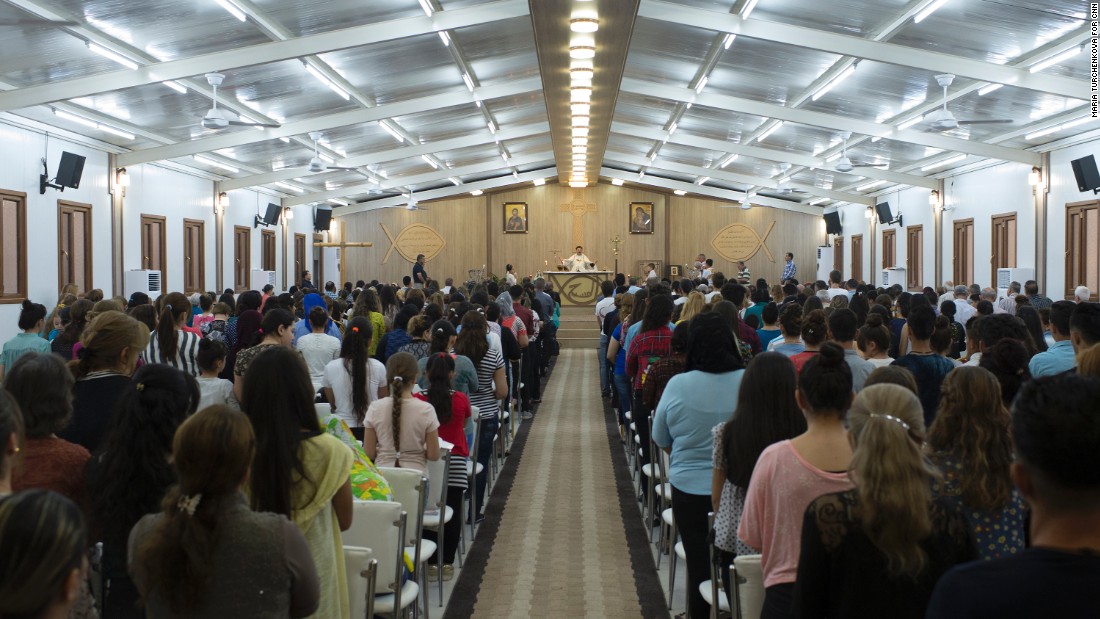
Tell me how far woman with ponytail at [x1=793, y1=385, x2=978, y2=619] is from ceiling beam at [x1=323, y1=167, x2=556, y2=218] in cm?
2531

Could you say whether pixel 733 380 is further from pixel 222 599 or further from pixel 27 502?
pixel 27 502

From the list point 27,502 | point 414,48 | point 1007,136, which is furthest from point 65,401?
point 1007,136

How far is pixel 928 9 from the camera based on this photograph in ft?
31.1

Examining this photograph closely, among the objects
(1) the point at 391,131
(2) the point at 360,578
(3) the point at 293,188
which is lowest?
(2) the point at 360,578

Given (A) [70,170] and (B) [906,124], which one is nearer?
(A) [70,170]

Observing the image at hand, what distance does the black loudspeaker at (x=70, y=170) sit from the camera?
13.1m

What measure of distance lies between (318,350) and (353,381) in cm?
122

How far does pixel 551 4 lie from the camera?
30.0 ft

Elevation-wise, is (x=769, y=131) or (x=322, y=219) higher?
(x=769, y=131)

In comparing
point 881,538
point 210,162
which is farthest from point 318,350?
point 210,162

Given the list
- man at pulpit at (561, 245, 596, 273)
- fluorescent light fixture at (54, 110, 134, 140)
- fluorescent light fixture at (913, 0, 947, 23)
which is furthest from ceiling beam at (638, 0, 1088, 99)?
man at pulpit at (561, 245, 596, 273)

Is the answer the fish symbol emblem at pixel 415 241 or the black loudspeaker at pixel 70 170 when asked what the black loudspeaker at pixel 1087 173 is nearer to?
the black loudspeaker at pixel 70 170

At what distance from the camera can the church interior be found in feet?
20.4

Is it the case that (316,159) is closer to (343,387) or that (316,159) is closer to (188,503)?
(343,387)
